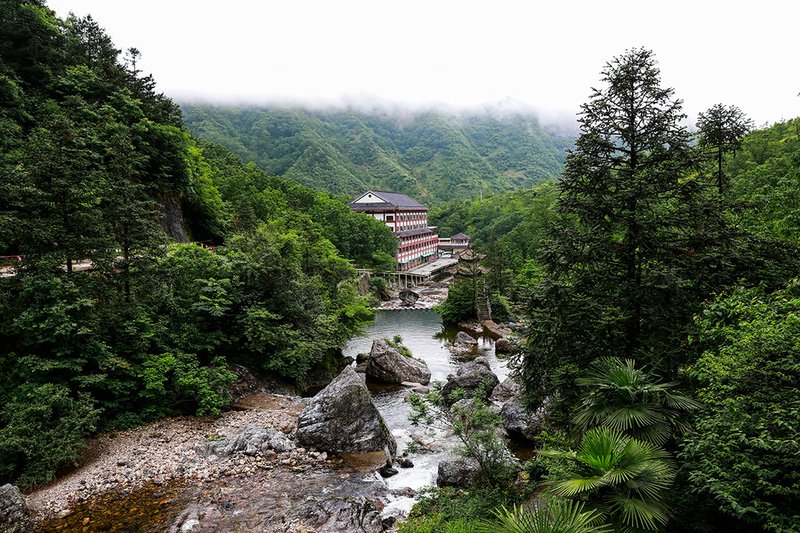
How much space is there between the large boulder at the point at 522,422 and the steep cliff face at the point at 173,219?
27.3 meters

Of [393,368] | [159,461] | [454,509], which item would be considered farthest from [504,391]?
[159,461]

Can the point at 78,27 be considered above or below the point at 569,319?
→ above

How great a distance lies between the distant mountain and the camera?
13175 cm

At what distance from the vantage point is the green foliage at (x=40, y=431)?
12.4 m

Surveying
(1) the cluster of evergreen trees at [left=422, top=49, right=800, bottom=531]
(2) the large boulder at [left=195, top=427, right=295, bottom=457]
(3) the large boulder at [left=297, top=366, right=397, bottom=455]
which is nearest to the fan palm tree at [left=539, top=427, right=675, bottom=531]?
(1) the cluster of evergreen trees at [left=422, top=49, right=800, bottom=531]

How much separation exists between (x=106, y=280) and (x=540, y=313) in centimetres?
1764

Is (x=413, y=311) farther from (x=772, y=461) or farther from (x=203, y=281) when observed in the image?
(x=772, y=461)

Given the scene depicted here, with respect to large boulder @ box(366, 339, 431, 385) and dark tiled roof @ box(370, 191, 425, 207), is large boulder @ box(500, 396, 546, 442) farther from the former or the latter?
dark tiled roof @ box(370, 191, 425, 207)

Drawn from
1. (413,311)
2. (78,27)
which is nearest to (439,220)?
(413,311)

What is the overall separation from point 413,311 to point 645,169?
44.0 metres

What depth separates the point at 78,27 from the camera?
3862cm

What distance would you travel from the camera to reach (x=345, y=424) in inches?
658

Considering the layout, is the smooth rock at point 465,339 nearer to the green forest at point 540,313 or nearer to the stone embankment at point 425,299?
the green forest at point 540,313

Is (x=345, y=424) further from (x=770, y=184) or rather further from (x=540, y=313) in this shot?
(x=770, y=184)
